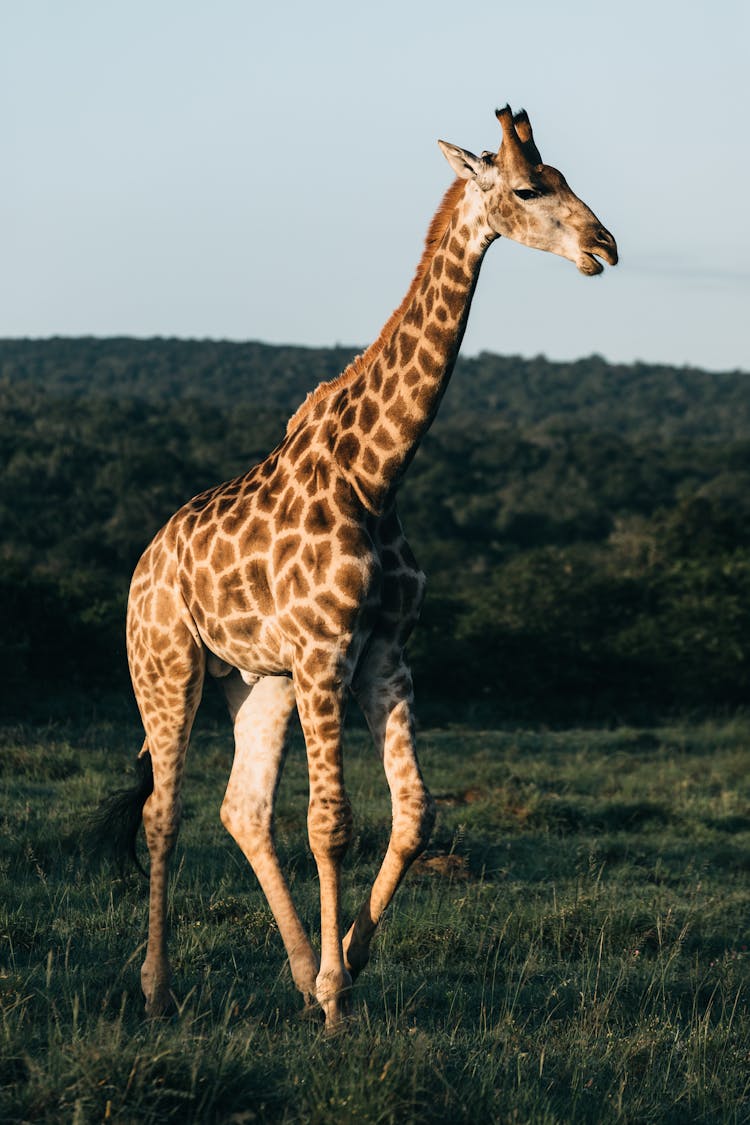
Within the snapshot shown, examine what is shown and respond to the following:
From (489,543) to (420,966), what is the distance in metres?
28.9

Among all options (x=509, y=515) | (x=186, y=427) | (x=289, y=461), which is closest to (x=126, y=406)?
(x=186, y=427)

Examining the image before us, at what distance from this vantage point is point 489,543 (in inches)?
1362

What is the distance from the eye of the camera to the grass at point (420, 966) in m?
3.72

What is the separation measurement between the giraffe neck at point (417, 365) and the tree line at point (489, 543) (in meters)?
11.8

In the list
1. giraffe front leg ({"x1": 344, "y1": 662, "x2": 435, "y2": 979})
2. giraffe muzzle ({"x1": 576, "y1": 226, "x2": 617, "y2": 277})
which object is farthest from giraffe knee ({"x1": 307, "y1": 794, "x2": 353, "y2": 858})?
giraffe muzzle ({"x1": 576, "y1": 226, "x2": 617, "y2": 277})

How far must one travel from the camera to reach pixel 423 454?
40.4m

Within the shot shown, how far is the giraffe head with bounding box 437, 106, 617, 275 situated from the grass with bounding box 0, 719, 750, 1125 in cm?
283

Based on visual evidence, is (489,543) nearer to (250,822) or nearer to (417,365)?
(250,822)

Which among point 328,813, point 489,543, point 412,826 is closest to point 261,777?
point 328,813

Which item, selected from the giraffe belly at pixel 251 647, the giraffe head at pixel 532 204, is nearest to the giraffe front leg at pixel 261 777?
the giraffe belly at pixel 251 647

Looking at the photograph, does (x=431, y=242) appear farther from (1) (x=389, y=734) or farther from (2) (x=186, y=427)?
(2) (x=186, y=427)

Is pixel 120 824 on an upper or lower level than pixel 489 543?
lower

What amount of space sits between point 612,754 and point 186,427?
26.8 meters

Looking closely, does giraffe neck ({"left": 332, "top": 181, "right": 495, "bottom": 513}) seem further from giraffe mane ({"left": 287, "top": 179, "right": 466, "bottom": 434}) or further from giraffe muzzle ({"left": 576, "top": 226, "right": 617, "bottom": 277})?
giraffe muzzle ({"left": 576, "top": 226, "right": 617, "bottom": 277})
